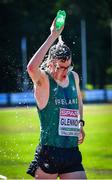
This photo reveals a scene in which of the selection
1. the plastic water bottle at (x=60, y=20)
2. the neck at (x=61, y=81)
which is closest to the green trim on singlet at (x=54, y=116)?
the neck at (x=61, y=81)

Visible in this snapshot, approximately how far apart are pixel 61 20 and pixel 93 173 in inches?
193

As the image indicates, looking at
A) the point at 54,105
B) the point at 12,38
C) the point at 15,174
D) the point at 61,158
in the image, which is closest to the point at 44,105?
the point at 54,105

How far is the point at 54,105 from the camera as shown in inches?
232

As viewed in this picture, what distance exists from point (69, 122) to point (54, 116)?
0.74ft

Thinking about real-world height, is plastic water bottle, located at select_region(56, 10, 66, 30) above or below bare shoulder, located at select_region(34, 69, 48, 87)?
above

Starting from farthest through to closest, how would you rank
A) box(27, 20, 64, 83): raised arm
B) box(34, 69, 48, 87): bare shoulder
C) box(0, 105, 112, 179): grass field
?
1. box(0, 105, 112, 179): grass field
2. box(34, 69, 48, 87): bare shoulder
3. box(27, 20, 64, 83): raised arm

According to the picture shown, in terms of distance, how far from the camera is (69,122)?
6078 millimetres

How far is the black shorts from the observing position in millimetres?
5887

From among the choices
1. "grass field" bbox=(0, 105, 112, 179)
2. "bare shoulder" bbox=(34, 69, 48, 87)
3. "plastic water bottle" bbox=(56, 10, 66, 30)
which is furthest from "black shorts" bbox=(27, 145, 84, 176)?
"grass field" bbox=(0, 105, 112, 179)

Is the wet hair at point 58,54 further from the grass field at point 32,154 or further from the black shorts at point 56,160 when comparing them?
the grass field at point 32,154

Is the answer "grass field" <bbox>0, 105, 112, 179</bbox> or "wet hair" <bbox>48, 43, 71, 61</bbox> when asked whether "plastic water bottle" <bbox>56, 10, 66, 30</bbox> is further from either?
"grass field" <bbox>0, 105, 112, 179</bbox>

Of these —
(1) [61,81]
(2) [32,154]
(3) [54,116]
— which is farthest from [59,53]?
(2) [32,154]

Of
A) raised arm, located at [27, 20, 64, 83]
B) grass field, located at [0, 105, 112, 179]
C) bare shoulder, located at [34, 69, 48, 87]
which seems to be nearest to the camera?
raised arm, located at [27, 20, 64, 83]

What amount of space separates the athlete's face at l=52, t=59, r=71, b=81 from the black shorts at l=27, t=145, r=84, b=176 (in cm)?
62
